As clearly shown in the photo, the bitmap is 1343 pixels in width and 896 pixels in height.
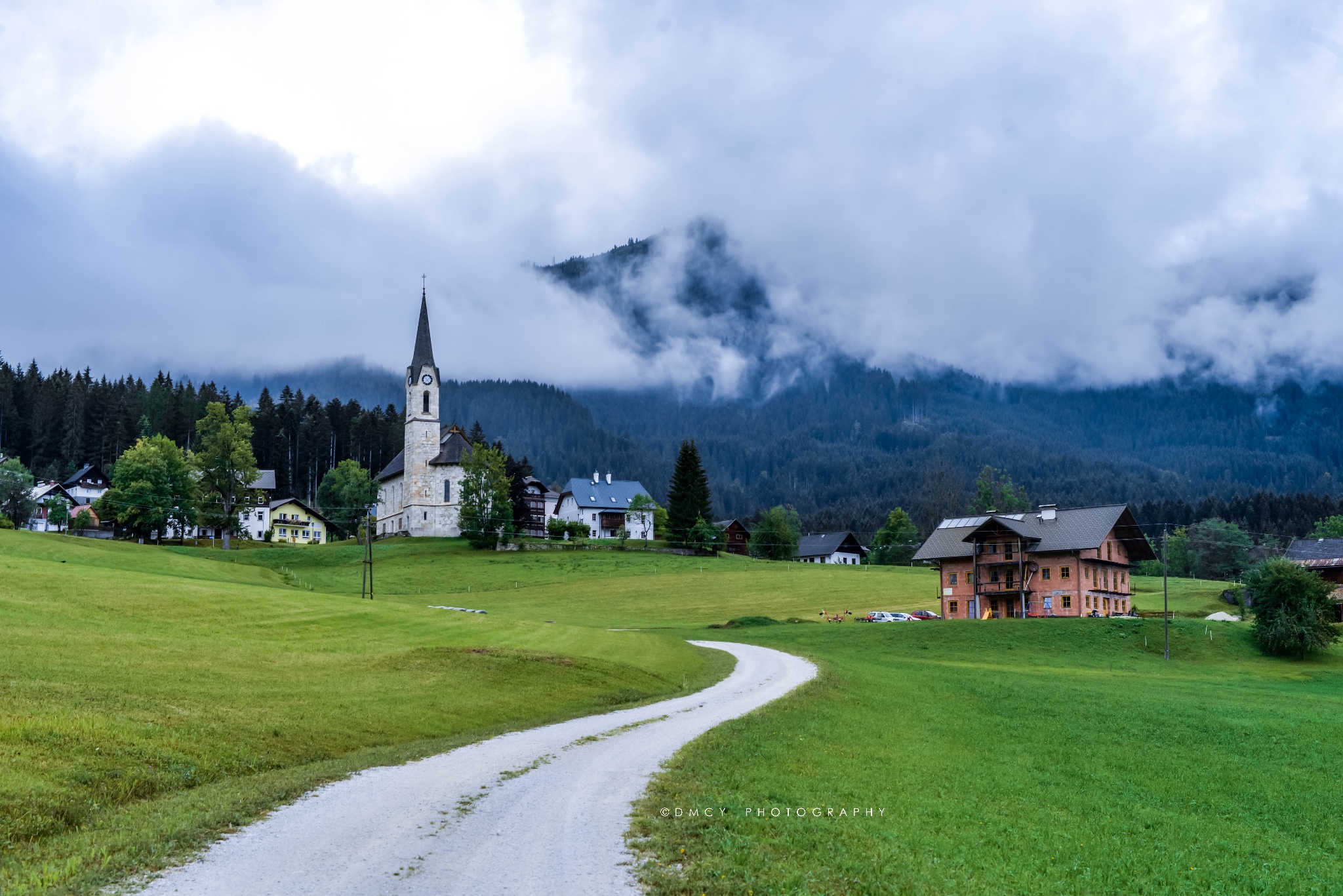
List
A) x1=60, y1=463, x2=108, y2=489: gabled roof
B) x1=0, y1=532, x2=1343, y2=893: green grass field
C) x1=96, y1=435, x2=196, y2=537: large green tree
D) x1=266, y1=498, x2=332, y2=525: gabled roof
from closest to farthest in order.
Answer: x1=0, y1=532, x2=1343, y2=893: green grass field → x1=96, y1=435, x2=196, y2=537: large green tree → x1=266, y1=498, x2=332, y2=525: gabled roof → x1=60, y1=463, x2=108, y2=489: gabled roof

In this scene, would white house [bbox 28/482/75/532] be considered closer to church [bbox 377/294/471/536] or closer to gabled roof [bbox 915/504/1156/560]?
church [bbox 377/294/471/536]

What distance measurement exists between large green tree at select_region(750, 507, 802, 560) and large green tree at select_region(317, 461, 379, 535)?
61272 millimetres

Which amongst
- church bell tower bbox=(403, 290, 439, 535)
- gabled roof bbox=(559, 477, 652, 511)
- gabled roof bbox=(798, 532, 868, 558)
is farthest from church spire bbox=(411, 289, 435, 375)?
gabled roof bbox=(798, 532, 868, 558)

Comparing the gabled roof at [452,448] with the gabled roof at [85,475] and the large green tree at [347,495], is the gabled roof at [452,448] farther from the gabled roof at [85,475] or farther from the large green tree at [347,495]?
the gabled roof at [85,475]

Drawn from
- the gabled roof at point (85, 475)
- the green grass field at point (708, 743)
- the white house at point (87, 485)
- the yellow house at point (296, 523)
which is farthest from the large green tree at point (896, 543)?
the gabled roof at point (85, 475)

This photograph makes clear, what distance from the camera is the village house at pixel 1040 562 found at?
7731cm

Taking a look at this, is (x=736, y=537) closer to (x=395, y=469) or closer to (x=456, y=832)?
(x=395, y=469)

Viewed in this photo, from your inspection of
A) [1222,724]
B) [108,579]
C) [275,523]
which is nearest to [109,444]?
[275,523]

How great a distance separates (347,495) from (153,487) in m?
43.3

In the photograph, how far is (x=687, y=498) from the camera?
13850cm

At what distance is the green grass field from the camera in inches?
540

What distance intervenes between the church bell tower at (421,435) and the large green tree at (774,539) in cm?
5035

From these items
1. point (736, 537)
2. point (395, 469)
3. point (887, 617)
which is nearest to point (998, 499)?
point (736, 537)

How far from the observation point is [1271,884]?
15070 millimetres
